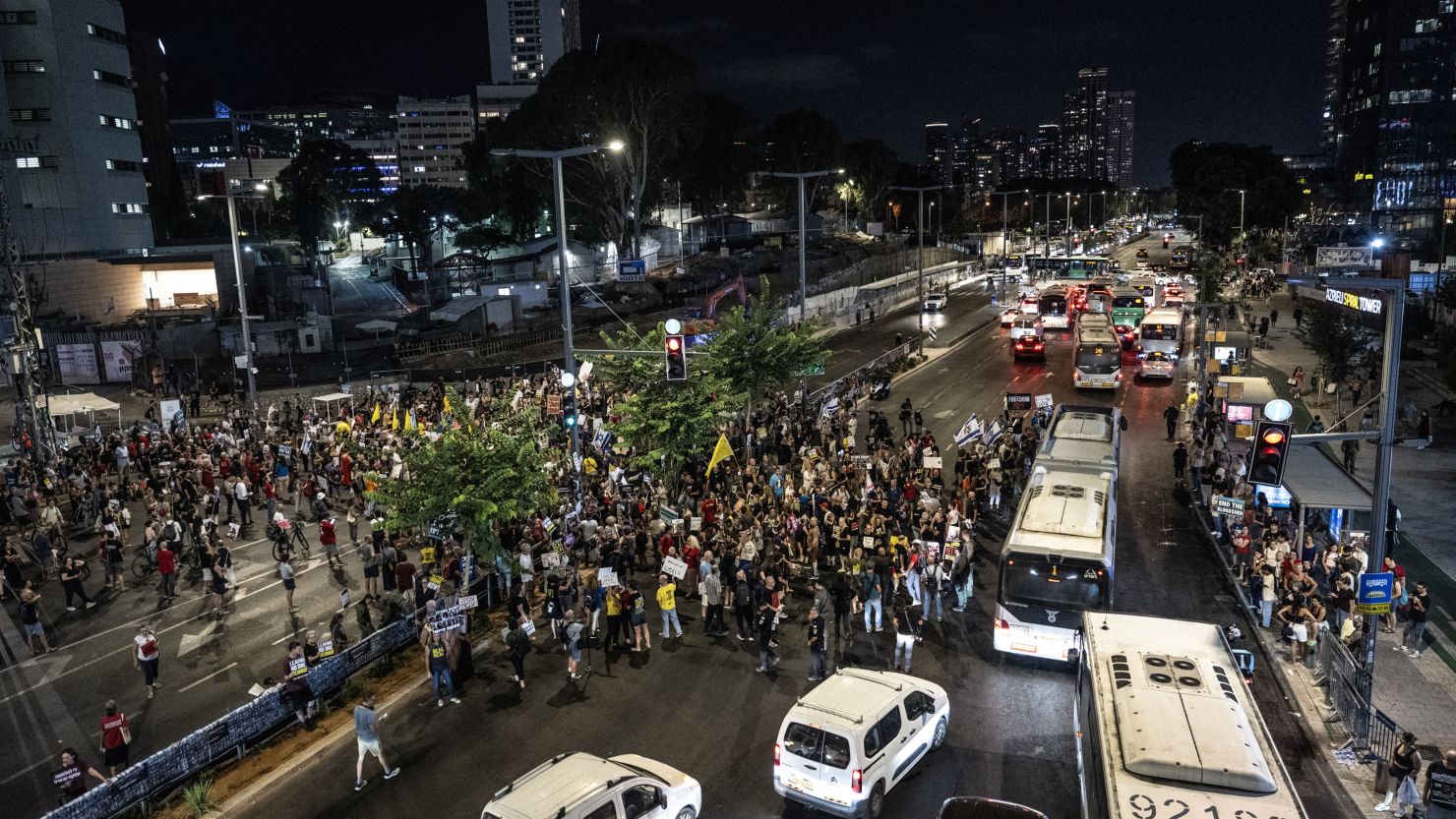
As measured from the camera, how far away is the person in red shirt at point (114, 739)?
534 inches

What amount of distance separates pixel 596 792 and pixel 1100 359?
3405 cm

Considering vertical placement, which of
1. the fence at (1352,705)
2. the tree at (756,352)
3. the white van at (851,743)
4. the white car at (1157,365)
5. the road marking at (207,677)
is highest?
the tree at (756,352)

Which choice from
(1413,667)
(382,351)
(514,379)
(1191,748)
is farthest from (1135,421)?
(382,351)

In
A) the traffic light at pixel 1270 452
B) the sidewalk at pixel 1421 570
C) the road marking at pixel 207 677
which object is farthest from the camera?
the road marking at pixel 207 677

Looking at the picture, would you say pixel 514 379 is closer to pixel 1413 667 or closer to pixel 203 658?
pixel 203 658

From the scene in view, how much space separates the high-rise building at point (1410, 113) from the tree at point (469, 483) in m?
139

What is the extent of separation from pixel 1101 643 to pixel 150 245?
256ft

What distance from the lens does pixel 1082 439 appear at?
79.7ft

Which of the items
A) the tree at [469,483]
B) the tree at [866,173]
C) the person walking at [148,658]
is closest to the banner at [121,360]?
the person walking at [148,658]

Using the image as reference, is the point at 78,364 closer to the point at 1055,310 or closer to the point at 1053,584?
the point at 1053,584

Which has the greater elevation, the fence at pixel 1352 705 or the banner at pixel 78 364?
the banner at pixel 78 364

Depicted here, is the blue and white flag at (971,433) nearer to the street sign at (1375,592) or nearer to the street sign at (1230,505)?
the street sign at (1230,505)

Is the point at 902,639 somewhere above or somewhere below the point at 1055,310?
below

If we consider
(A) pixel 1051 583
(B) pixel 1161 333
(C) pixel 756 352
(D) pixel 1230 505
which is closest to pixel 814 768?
(A) pixel 1051 583
